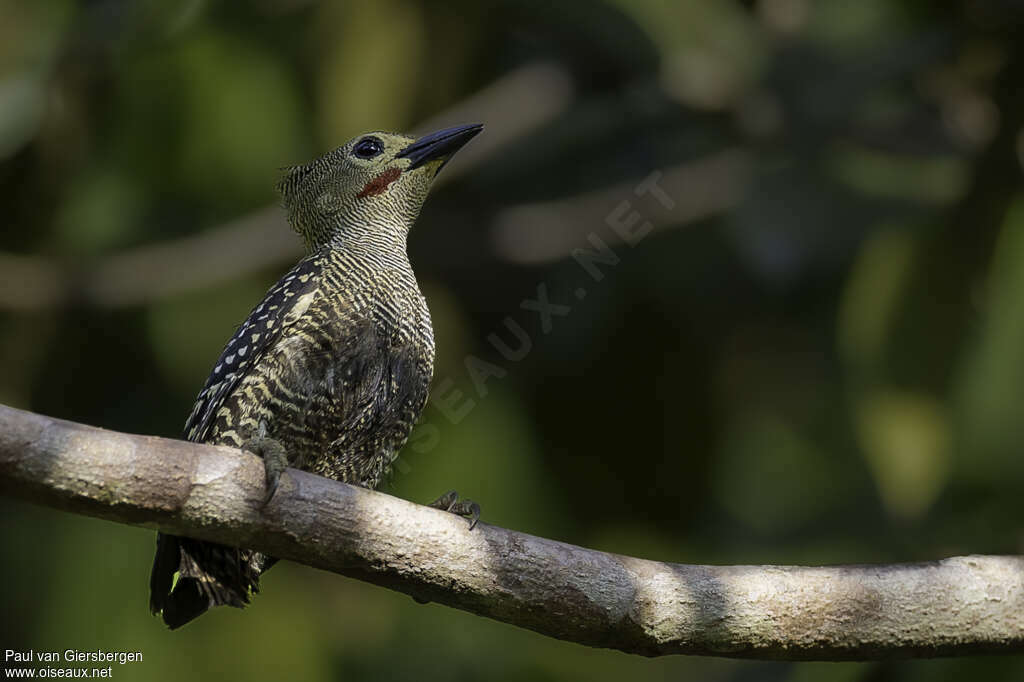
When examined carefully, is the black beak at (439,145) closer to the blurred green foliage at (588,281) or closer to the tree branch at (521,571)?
the tree branch at (521,571)

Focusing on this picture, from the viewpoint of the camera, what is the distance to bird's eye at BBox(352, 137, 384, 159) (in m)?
4.98

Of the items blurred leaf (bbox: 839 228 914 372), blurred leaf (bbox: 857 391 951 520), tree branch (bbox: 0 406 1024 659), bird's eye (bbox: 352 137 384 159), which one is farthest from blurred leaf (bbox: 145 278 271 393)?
tree branch (bbox: 0 406 1024 659)

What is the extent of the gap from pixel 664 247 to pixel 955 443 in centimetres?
260

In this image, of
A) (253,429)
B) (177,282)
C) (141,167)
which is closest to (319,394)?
(253,429)

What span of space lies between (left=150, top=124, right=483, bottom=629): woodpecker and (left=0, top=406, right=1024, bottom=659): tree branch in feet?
1.10

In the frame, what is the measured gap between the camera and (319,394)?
13.7 ft

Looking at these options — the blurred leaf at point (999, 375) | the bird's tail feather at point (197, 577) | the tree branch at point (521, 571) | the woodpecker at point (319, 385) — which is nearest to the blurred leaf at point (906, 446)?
the blurred leaf at point (999, 375)

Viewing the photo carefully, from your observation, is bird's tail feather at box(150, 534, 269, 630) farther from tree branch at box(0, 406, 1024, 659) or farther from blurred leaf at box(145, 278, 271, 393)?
blurred leaf at box(145, 278, 271, 393)

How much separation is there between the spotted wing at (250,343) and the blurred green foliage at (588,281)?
2.35 metres

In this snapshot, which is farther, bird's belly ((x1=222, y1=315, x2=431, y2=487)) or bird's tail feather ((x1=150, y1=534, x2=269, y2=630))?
bird's belly ((x1=222, y1=315, x2=431, y2=487))

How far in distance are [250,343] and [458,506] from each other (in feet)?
3.07

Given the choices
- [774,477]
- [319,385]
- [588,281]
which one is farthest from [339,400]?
[774,477]

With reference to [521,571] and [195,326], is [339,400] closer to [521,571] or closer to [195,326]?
[521,571]

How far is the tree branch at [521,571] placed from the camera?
3.05 meters
